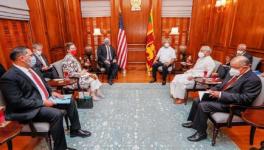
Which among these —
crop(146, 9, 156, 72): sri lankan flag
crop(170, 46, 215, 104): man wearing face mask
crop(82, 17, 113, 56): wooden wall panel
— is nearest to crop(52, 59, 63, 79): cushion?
crop(170, 46, 215, 104): man wearing face mask

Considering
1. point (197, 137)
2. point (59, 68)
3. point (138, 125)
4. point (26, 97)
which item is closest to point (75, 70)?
point (59, 68)

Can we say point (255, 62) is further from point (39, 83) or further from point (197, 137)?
point (39, 83)

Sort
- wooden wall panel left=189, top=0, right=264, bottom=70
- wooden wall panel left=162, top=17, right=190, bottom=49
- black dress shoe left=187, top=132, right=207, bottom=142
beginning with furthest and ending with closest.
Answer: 1. wooden wall panel left=162, top=17, right=190, bottom=49
2. wooden wall panel left=189, top=0, right=264, bottom=70
3. black dress shoe left=187, top=132, right=207, bottom=142

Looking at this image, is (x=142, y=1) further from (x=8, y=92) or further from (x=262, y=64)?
(x=8, y=92)

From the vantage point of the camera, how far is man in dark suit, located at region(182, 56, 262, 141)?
1974 millimetres

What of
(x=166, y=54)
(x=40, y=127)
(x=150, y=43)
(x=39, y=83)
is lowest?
(x=40, y=127)

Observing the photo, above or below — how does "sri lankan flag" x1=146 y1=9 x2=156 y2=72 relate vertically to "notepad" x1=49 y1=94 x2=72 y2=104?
above

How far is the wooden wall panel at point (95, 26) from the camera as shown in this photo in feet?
18.8

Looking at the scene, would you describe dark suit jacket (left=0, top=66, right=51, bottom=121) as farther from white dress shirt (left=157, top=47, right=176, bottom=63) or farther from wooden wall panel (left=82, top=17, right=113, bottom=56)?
wooden wall panel (left=82, top=17, right=113, bottom=56)

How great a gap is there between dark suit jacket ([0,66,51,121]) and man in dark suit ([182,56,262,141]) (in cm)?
215

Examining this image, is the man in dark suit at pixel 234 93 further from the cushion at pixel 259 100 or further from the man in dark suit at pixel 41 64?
the man in dark suit at pixel 41 64

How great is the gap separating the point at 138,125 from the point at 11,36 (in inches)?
118

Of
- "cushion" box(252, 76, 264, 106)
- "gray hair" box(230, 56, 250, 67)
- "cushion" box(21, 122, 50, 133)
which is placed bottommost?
"cushion" box(21, 122, 50, 133)

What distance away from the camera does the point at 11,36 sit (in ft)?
10.3
